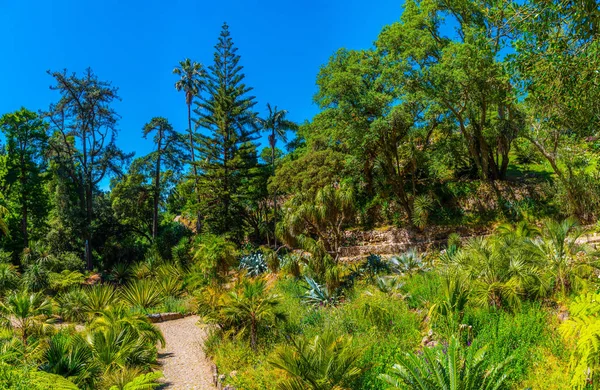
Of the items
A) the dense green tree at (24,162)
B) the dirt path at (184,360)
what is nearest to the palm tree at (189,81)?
the dense green tree at (24,162)

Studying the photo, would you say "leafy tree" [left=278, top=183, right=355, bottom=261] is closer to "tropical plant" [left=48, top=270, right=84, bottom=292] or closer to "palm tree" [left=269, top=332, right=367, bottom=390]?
"palm tree" [left=269, top=332, right=367, bottom=390]

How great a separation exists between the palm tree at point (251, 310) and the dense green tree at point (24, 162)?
20.0 metres

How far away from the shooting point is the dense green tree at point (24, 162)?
71.5ft

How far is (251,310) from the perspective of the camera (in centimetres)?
787

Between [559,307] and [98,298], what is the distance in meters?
12.8

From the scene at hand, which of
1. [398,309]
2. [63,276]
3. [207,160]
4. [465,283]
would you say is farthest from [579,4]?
[207,160]

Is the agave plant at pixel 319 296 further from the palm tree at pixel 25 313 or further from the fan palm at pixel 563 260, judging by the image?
the palm tree at pixel 25 313

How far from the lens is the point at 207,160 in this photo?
2525cm

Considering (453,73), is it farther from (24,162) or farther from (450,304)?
(24,162)

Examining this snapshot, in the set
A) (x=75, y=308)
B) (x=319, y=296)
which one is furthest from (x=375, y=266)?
(x=75, y=308)

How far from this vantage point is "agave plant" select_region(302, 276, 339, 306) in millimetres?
10290

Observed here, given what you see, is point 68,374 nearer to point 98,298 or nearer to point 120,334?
point 120,334

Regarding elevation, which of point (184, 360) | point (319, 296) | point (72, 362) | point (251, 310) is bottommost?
point (184, 360)

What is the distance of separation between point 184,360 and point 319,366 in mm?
4580
